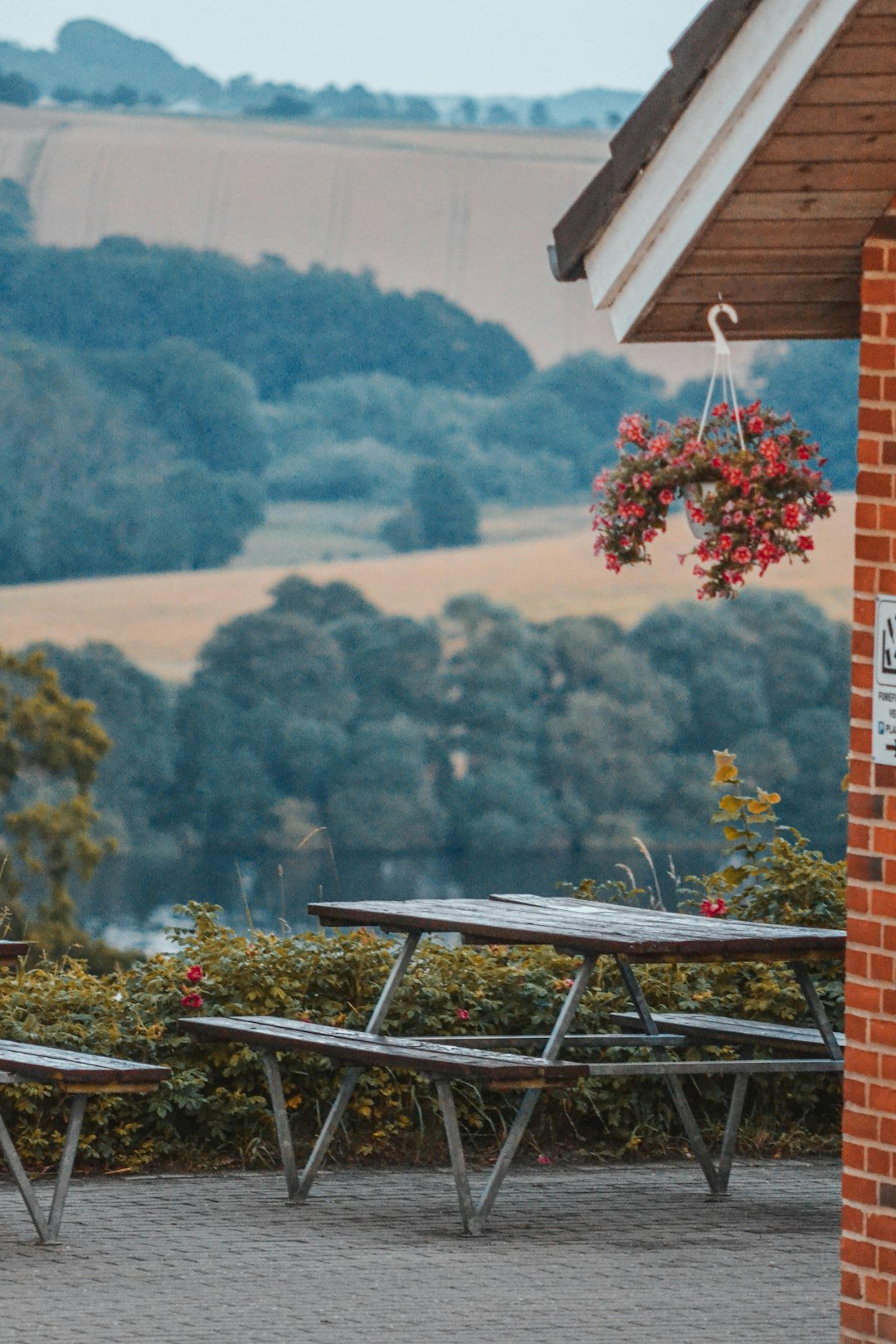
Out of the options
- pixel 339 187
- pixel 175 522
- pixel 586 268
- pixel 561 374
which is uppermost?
pixel 339 187

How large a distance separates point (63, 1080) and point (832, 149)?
3133 millimetres

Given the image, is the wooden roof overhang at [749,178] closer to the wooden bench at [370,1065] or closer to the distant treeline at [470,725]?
the wooden bench at [370,1065]

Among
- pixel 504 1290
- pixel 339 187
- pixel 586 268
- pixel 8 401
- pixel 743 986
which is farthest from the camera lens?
pixel 339 187

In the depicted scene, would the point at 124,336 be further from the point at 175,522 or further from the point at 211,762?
the point at 211,762

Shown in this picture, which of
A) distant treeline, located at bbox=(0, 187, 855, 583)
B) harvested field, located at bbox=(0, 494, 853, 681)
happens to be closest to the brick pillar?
harvested field, located at bbox=(0, 494, 853, 681)

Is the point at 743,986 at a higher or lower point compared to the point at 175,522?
lower

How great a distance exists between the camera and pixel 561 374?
97500mm

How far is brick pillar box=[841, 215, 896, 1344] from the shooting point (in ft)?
A: 15.6

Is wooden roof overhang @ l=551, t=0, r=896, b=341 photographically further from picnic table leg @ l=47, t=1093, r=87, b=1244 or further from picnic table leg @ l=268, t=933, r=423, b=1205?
picnic table leg @ l=47, t=1093, r=87, b=1244

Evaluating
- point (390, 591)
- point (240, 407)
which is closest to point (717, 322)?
point (390, 591)

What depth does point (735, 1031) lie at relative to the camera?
272 inches

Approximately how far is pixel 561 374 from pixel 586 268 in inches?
3679

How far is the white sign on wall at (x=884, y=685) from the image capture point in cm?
476

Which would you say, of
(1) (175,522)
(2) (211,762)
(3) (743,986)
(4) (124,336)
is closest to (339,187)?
(4) (124,336)
